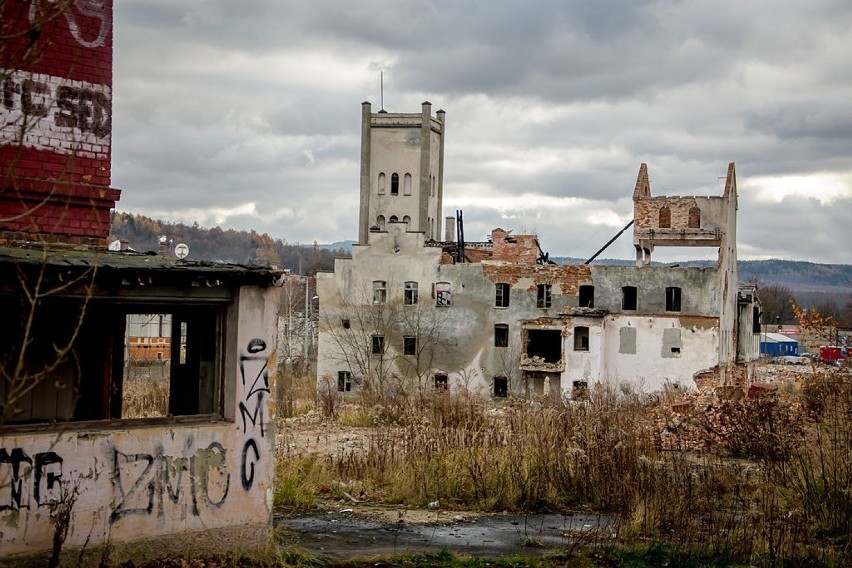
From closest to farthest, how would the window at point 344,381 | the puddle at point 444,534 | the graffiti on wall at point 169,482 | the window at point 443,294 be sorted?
1. the graffiti on wall at point 169,482
2. the puddle at point 444,534
3. the window at point 443,294
4. the window at point 344,381

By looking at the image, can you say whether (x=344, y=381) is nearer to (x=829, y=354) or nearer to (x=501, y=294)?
(x=501, y=294)

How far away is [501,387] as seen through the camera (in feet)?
153

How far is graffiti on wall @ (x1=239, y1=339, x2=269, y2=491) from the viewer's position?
35.4 ft

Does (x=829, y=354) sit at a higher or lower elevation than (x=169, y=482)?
higher

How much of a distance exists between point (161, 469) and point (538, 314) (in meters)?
36.8

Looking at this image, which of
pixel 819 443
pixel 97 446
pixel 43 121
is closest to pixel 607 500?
pixel 819 443

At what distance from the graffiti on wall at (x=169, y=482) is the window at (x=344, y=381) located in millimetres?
37439

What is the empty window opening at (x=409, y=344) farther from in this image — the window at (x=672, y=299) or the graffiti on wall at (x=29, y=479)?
the graffiti on wall at (x=29, y=479)

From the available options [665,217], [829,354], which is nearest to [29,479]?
[829,354]

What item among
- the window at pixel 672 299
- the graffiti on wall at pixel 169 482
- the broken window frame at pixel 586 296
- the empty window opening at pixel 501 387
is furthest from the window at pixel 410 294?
the graffiti on wall at pixel 169 482

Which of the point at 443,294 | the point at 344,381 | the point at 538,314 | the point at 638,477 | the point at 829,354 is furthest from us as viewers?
the point at 344,381

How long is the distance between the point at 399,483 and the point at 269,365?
5754 mm

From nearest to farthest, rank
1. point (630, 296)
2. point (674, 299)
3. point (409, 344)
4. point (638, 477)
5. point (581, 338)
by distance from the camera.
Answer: point (638, 477)
point (674, 299)
point (581, 338)
point (630, 296)
point (409, 344)

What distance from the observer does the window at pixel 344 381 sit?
47938 mm
